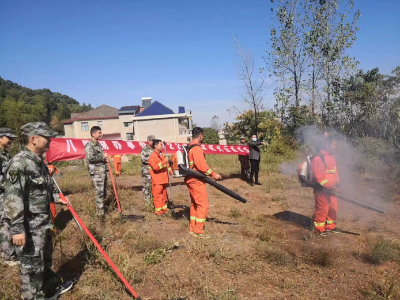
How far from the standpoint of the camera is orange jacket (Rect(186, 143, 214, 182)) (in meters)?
4.75

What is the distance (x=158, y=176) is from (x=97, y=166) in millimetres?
1350

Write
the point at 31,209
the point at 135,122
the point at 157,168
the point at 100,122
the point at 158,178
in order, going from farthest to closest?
1. the point at 100,122
2. the point at 135,122
3. the point at 158,178
4. the point at 157,168
5. the point at 31,209

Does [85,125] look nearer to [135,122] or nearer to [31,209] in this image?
[135,122]

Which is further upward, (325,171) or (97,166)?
(97,166)

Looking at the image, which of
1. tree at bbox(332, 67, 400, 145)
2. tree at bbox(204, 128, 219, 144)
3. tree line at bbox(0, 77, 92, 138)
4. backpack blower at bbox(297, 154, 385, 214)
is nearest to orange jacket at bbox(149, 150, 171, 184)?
backpack blower at bbox(297, 154, 385, 214)

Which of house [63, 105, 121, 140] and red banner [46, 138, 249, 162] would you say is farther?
house [63, 105, 121, 140]

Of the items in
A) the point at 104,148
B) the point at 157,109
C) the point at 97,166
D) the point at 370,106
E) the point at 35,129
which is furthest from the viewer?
the point at 157,109

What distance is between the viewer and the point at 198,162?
15.7ft

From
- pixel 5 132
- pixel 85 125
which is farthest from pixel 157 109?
pixel 5 132

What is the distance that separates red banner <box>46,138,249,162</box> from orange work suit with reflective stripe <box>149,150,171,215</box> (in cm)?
287

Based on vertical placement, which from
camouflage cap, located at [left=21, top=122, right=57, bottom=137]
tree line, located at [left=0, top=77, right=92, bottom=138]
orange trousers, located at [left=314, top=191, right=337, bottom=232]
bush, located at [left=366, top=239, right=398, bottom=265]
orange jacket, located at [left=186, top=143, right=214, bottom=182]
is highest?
tree line, located at [left=0, top=77, right=92, bottom=138]

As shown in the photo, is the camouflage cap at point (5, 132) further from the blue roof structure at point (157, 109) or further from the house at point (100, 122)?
the house at point (100, 122)

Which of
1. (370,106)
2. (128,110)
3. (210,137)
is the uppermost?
(128,110)

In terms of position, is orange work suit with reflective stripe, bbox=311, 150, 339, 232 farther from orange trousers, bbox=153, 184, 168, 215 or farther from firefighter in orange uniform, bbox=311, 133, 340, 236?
orange trousers, bbox=153, 184, 168, 215
